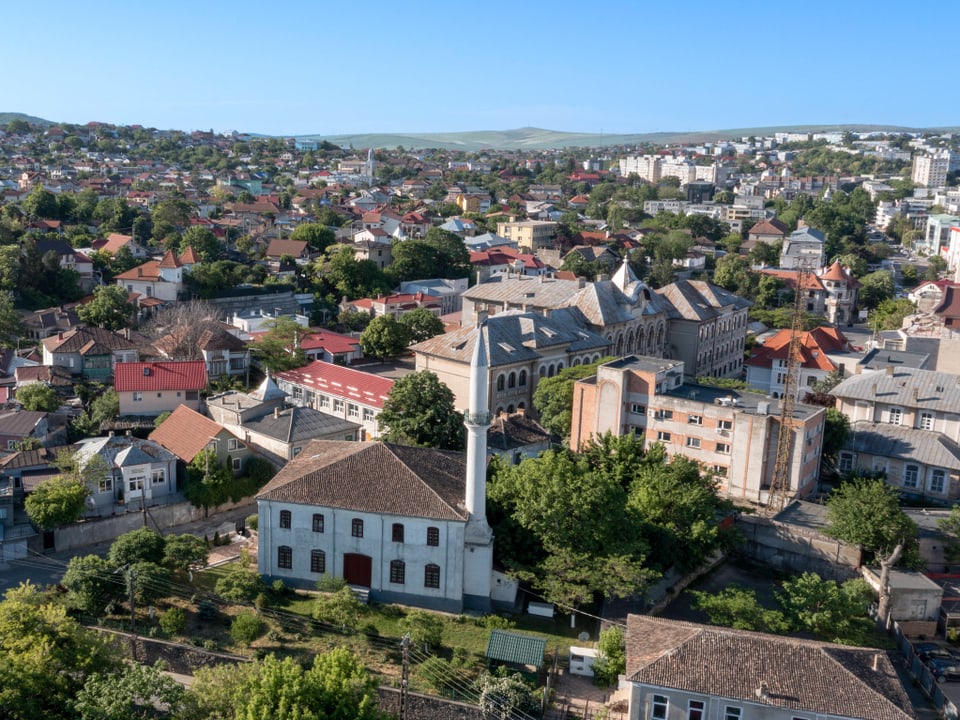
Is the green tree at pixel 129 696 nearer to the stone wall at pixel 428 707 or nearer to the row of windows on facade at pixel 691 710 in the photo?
the stone wall at pixel 428 707

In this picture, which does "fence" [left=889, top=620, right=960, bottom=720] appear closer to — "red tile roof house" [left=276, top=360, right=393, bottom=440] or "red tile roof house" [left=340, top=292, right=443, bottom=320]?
"red tile roof house" [left=276, top=360, right=393, bottom=440]

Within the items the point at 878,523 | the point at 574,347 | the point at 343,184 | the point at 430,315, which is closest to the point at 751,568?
the point at 878,523

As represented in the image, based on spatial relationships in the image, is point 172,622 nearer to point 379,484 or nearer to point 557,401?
point 379,484

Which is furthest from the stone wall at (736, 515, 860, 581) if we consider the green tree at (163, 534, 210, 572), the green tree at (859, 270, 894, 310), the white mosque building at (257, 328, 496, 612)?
the green tree at (859, 270, 894, 310)

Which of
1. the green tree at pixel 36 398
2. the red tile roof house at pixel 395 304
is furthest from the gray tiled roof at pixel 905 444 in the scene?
the green tree at pixel 36 398

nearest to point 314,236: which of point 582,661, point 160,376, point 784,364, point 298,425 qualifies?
point 160,376
